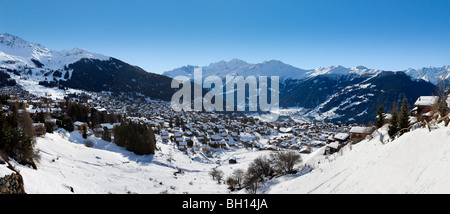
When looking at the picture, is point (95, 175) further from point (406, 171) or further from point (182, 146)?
point (182, 146)

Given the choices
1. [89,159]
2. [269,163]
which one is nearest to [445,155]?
[269,163]

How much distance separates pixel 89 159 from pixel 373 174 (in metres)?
39.1

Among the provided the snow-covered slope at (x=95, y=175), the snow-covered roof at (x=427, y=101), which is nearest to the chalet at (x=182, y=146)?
the snow-covered slope at (x=95, y=175)

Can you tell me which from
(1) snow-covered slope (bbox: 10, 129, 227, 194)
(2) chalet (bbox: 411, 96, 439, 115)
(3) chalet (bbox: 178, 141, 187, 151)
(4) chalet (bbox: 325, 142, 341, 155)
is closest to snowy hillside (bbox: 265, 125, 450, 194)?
(1) snow-covered slope (bbox: 10, 129, 227, 194)

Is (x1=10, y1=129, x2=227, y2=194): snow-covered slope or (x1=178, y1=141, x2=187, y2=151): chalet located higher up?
(x1=10, y1=129, x2=227, y2=194): snow-covered slope

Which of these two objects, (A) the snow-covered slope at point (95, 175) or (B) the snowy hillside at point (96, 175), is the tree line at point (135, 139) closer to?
(B) the snowy hillside at point (96, 175)

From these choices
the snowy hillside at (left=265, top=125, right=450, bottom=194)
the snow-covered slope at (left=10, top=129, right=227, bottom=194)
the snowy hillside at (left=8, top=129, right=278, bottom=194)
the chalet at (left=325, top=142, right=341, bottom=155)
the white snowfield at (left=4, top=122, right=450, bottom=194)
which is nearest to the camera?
the snowy hillside at (left=265, top=125, right=450, bottom=194)

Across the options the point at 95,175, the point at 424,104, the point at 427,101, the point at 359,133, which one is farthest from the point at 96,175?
the point at 427,101

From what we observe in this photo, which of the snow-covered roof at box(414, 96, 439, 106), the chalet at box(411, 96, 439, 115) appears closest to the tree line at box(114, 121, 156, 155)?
the chalet at box(411, 96, 439, 115)

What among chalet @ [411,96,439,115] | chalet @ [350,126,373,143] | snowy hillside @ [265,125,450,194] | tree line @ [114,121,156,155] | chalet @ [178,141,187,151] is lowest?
chalet @ [178,141,187,151]

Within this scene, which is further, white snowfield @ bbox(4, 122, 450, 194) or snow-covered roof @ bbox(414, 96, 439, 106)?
snow-covered roof @ bbox(414, 96, 439, 106)

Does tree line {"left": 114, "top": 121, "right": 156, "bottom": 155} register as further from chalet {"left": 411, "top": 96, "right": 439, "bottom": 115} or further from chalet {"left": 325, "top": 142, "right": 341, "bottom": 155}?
chalet {"left": 411, "top": 96, "right": 439, "bottom": 115}

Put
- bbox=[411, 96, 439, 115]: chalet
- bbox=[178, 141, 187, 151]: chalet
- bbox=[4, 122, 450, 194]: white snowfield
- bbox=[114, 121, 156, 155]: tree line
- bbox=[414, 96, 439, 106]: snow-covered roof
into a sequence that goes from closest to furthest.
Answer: bbox=[4, 122, 450, 194]: white snowfield < bbox=[411, 96, 439, 115]: chalet < bbox=[414, 96, 439, 106]: snow-covered roof < bbox=[114, 121, 156, 155]: tree line < bbox=[178, 141, 187, 151]: chalet
